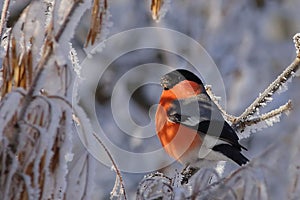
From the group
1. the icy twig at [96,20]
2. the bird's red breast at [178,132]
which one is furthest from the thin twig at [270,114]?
the icy twig at [96,20]

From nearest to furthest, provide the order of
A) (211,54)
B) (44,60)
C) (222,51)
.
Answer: (44,60), (211,54), (222,51)

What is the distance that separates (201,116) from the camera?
2467 mm

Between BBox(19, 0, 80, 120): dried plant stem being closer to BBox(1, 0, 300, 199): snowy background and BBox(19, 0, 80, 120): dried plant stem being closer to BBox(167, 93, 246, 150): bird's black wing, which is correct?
BBox(167, 93, 246, 150): bird's black wing

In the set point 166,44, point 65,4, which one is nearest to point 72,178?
point 65,4

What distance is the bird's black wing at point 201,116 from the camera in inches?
89.2

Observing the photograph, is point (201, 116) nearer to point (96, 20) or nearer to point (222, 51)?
point (96, 20)

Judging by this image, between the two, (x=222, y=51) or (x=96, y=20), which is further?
(x=222, y=51)

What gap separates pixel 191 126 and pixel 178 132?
0.18 ft

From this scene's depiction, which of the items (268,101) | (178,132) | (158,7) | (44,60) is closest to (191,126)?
(178,132)

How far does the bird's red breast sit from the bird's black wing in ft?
0.07

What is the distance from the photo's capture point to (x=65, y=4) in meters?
1.14

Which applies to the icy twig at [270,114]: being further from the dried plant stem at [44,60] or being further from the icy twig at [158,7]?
the dried plant stem at [44,60]

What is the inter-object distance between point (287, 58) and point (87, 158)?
556 cm

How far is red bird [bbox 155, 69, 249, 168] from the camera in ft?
7.55
